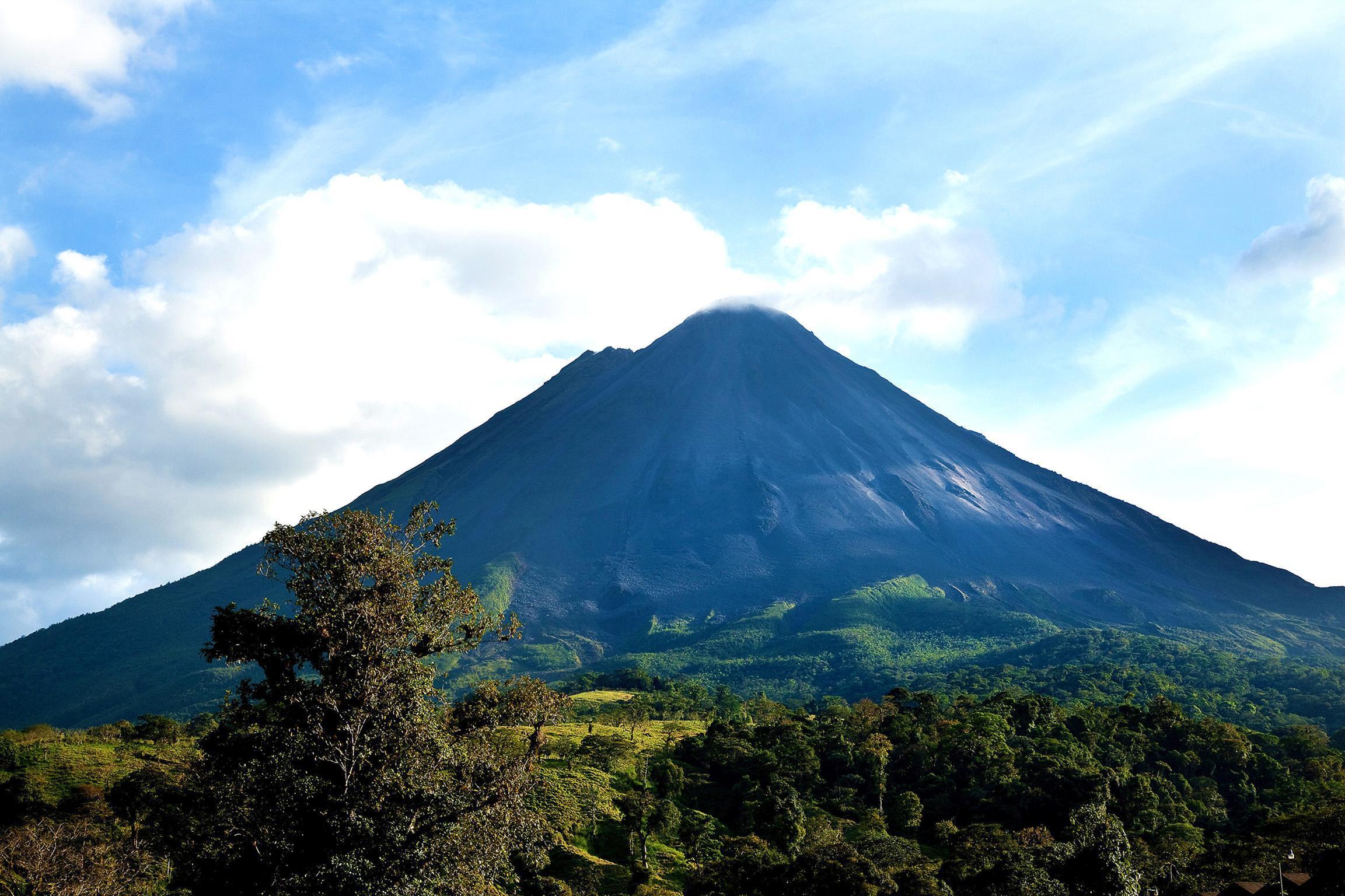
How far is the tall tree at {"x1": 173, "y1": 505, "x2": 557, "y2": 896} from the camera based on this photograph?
13.5 meters

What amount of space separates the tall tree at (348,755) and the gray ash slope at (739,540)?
370 ft

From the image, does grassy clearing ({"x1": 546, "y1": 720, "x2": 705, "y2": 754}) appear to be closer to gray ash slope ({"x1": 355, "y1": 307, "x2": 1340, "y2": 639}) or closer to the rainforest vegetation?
the rainforest vegetation

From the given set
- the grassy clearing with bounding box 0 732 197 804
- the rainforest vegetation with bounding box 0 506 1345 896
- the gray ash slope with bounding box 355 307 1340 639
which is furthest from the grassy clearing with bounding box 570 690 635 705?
the gray ash slope with bounding box 355 307 1340 639

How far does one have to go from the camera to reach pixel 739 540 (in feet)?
514

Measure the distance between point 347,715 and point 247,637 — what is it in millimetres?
2231

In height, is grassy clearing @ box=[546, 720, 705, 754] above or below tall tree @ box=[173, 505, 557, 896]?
below

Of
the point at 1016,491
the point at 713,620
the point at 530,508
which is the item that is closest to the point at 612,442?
the point at 530,508

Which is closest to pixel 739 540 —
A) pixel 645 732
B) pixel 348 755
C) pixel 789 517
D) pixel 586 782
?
pixel 789 517

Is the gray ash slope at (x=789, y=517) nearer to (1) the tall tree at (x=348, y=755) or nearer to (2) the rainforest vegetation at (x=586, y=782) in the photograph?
(2) the rainforest vegetation at (x=586, y=782)

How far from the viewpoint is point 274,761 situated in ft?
45.1

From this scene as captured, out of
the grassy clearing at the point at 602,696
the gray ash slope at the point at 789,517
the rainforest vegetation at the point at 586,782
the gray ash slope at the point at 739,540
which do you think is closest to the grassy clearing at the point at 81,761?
the rainforest vegetation at the point at 586,782

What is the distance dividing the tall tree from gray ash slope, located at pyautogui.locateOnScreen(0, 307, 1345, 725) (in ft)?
370

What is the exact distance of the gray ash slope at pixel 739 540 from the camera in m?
138

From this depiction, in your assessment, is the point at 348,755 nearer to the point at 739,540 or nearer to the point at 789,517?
the point at 739,540
